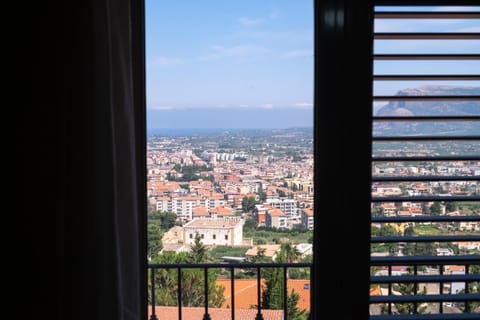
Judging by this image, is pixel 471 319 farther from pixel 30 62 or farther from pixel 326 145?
pixel 30 62

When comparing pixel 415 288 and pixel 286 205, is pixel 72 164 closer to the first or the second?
pixel 286 205

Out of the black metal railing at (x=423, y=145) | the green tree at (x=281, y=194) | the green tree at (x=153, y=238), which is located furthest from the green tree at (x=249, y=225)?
the black metal railing at (x=423, y=145)

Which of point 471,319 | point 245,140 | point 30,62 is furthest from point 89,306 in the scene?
point 471,319

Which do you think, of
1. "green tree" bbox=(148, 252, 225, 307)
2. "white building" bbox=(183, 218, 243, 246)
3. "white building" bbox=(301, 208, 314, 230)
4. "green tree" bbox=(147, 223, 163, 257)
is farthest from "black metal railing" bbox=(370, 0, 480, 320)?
"green tree" bbox=(148, 252, 225, 307)

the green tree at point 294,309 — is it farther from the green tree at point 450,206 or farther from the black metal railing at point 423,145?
the green tree at point 450,206

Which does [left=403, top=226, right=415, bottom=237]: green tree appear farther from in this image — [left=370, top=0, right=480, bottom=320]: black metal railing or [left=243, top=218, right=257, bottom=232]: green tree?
[left=243, top=218, right=257, bottom=232]: green tree
